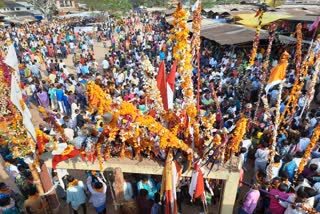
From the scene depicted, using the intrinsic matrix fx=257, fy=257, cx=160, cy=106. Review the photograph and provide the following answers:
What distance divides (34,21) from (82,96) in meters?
33.6

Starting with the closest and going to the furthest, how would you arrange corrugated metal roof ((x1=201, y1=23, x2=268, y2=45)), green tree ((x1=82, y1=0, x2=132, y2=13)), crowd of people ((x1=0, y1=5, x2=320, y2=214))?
crowd of people ((x1=0, y1=5, x2=320, y2=214)) → corrugated metal roof ((x1=201, y1=23, x2=268, y2=45)) → green tree ((x1=82, y1=0, x2=132, y2=13))

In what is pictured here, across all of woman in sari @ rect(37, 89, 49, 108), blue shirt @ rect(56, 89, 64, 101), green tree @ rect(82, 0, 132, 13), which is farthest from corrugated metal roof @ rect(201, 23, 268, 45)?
green tree @ rect(82, 0, 132, 13)

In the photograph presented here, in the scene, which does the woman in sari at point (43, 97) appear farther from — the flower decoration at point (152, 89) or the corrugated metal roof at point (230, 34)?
the corrugated metal roof at point (230, 34)

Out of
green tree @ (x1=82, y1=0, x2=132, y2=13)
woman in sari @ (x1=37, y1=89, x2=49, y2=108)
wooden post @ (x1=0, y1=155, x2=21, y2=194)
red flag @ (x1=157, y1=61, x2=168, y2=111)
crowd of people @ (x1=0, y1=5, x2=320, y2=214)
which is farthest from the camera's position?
green tree @ (x1=82, y1=0, x2=132, y2=13)

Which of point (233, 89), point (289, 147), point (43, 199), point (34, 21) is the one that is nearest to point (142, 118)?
point (43, 199)

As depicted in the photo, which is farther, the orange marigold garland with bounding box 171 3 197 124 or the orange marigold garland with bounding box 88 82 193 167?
the orange marigold garland with bounding box 88 82 193 167

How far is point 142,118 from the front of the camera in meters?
4.09

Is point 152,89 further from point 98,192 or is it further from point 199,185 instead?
point 98,192

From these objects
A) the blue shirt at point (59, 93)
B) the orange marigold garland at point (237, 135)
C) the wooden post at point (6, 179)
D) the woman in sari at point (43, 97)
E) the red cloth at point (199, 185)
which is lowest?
the wooden post at point (6, 179)

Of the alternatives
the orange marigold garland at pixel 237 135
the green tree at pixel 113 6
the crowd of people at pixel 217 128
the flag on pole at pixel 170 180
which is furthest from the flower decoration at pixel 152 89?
the green tree at pixel 113 6

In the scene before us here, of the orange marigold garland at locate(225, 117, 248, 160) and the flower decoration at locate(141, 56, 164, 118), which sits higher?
the flower decoration at locate(141, 56, 164, 118)

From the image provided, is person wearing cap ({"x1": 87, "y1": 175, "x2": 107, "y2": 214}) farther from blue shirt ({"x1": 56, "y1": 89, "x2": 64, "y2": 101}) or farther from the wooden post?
blue shirt ({"x1": 56, "y1": 89, "x2": 64, "y2": 101})

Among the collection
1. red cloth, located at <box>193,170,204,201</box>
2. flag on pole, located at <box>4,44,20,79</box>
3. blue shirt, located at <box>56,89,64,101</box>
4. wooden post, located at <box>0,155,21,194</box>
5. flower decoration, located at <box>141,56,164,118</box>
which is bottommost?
wooden post, located at <box>0,155,21,194</box>

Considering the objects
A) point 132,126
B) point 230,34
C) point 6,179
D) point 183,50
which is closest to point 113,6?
point 230,34
